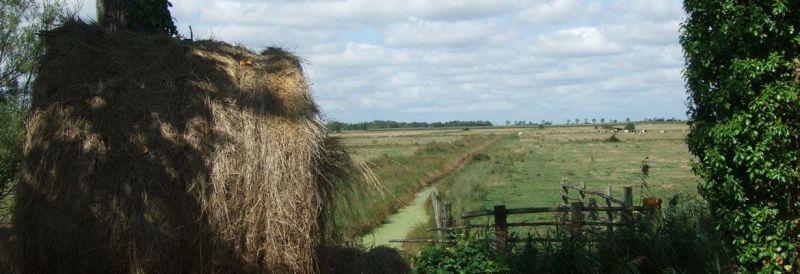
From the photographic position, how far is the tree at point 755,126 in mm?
8602

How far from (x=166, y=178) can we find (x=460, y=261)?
12.3 ft

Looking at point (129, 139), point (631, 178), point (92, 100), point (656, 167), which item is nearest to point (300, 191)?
point (129, 139)

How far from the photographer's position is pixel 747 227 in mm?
8938

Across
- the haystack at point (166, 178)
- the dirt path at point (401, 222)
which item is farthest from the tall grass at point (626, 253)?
the dirt path at point (401, 222)

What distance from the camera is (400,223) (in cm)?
2314

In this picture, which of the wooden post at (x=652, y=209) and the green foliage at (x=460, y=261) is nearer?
the green foliage at (x=460, y=261)

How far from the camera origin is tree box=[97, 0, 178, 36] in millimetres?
9133

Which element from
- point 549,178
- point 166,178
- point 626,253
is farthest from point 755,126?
point 549,178

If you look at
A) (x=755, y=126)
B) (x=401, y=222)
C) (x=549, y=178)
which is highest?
(x=755, y=126)

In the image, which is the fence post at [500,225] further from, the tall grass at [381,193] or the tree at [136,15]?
the tree at [136,15]

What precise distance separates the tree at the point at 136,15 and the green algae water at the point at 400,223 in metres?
8.68

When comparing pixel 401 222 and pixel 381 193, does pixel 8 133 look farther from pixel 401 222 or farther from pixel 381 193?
pixel 401 222

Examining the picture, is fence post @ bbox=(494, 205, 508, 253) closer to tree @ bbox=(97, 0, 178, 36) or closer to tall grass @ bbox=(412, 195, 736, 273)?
tall grass @ bbox=(412, 195, 736, 273)

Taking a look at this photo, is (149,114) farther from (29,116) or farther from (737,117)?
(737,117)
